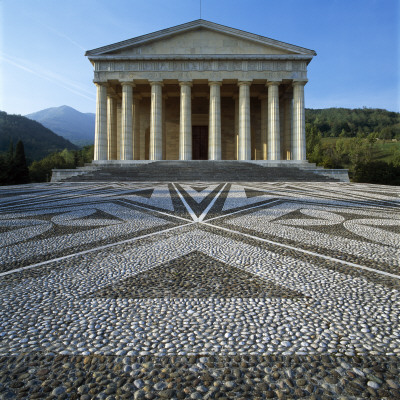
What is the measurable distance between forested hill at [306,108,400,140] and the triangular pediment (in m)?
86.2

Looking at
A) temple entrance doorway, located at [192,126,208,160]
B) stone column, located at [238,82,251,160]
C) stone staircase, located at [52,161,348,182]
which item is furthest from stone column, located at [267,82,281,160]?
temple entrance doorway, located at [192,126,208,160]

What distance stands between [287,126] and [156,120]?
15.7 m

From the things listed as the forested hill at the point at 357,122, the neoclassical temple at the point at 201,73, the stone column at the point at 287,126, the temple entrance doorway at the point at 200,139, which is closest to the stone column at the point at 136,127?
the neoclassical temple at the point at 201,73

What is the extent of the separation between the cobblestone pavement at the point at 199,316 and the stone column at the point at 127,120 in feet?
95.6

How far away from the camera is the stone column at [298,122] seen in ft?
105

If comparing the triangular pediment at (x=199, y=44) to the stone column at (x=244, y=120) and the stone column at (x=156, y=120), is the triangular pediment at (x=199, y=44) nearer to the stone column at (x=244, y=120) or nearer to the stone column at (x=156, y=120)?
the stone column at (x=156, y=120)

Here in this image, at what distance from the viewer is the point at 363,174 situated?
39.8m

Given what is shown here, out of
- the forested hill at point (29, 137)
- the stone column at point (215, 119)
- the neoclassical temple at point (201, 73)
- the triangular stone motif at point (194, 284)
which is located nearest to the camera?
the triangular stone motif at point (194, 284)

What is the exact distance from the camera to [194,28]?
32125 millimetres

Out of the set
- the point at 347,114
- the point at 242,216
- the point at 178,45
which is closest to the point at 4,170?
the point at 178,45

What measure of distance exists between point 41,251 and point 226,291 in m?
2.72

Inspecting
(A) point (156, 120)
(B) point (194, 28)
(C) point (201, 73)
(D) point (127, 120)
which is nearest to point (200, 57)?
(C) point (201, 73)

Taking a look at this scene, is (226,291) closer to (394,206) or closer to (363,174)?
(394,206)

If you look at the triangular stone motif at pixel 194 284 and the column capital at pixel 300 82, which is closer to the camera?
the triangular stone motif at pixel 194 284
